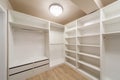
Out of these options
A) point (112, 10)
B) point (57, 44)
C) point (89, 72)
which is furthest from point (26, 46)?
point (112, 10)

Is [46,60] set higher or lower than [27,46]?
lower

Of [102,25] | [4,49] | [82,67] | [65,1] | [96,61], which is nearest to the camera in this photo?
[4,49]

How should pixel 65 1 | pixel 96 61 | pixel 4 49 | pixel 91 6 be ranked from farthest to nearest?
pixel 65 1, pixel 96 61, pixel 91 6, pixel 4 49

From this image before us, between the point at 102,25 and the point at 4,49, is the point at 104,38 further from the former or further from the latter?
the point at 4,49

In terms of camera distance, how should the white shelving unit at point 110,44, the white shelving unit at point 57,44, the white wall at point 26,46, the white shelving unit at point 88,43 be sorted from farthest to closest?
1. the white shelving unit at point 57,44
2. the white wall at point 26,46
3. the white shelving unit at point 88,43
4. the white shelving unit at point 110,44

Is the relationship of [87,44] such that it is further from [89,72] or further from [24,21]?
[24,21]

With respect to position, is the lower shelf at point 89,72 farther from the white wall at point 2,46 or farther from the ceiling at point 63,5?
the white wall at point 2,46

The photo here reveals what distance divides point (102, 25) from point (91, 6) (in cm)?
66

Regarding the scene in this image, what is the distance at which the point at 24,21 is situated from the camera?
2.50m

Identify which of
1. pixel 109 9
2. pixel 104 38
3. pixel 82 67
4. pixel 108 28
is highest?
pixel 109 9

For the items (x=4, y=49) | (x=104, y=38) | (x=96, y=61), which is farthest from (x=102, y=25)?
(x=4, y=49)

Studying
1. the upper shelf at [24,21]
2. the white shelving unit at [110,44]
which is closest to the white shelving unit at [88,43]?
the white shelving unit at [110,44]

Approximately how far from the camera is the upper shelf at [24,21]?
213 cm

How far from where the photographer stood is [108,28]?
1.90 m
